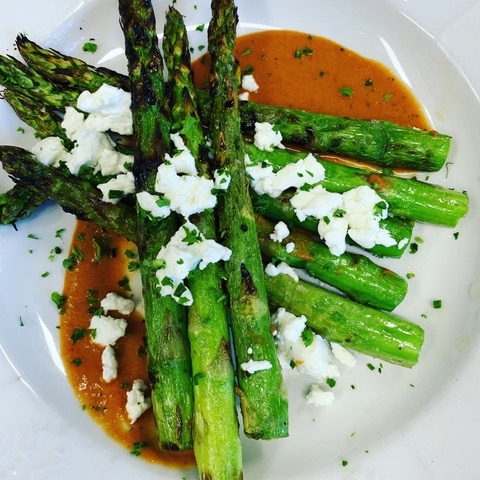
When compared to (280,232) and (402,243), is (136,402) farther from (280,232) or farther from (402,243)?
(402,243)

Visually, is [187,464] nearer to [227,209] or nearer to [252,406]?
[252,406]

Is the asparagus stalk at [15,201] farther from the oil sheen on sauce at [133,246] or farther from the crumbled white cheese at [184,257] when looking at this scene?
the crumbled white cheese at [184,257]

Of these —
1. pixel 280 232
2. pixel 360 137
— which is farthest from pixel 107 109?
pixel 360 137

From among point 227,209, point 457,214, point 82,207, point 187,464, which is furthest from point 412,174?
point 187,464

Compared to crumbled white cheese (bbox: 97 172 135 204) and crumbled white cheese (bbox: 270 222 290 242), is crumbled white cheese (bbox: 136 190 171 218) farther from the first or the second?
crumbled white cheese (bbox: 270 222 290 242)

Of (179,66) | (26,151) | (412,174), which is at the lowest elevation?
(26,151)
